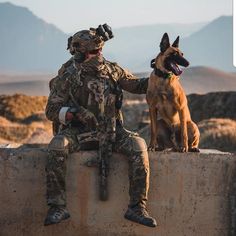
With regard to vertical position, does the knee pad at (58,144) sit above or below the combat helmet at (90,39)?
below

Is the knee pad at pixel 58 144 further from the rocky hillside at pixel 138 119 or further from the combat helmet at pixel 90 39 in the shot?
the rocky hillside at pixel 138 119

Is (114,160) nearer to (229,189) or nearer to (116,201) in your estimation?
(116,201)

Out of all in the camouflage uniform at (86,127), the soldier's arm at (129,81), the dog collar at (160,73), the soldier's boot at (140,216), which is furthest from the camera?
the soldier's arm at (129,81)

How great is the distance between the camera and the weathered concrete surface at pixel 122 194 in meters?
7.37

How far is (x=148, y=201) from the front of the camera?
740 centimetres

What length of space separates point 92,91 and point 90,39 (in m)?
0.49

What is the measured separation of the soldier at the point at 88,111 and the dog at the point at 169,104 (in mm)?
303

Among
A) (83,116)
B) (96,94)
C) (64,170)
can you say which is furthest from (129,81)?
(64,170)

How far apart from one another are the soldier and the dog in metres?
0.30

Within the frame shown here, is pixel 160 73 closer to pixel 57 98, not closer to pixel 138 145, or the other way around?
pixel 138 145

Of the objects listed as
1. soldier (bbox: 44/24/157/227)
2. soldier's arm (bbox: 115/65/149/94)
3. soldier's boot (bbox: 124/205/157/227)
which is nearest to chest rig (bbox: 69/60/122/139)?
soldier (bbox: 44/24/157/227)

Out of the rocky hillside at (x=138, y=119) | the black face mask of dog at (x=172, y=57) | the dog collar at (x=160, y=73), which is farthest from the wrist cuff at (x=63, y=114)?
the rocky hillside at (x=138, y=119)

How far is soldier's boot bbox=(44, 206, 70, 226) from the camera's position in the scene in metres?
6.98

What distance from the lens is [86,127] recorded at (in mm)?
7395
